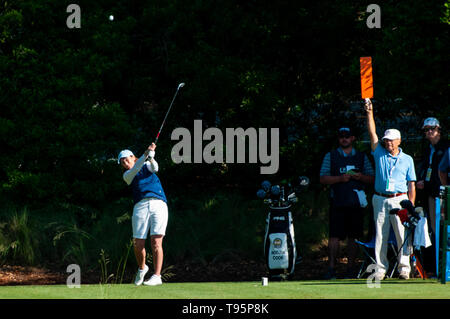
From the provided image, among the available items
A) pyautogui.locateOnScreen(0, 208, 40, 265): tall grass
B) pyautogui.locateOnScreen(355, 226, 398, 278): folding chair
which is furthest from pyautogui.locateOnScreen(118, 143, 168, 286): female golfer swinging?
pyautogui.locateOnScreen(0, 208, 40, 265): tall grass

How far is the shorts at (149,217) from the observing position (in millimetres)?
8773

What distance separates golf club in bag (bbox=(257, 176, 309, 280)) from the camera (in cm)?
1009

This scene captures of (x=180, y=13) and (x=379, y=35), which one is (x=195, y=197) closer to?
(x=180, y=13)

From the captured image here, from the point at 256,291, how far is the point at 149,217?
154 centimetres

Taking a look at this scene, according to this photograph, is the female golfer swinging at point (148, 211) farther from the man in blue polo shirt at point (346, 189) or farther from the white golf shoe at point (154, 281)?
the man in blue polo shirt at point (346, 189)

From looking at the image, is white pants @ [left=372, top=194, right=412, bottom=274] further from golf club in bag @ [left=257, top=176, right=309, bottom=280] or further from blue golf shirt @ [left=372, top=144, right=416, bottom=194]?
golf club in bag @ [left=257, top=176, right=309, bottom=280]

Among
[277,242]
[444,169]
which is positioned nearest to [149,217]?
[277,242]

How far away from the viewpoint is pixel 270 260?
10.1 metres

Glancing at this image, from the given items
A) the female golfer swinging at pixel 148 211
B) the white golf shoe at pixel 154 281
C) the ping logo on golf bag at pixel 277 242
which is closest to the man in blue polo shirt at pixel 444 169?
the ping logo on golf bag at pixel 277 242

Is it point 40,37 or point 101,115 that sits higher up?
point 40,37

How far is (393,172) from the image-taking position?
9.05 m

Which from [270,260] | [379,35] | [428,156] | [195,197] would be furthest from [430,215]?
[195,197]

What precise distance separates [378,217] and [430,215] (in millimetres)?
799

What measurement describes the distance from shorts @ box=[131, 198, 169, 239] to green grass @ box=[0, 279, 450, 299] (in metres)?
0.61
